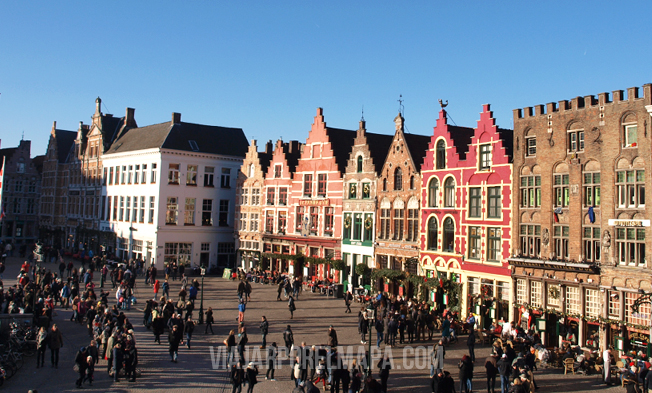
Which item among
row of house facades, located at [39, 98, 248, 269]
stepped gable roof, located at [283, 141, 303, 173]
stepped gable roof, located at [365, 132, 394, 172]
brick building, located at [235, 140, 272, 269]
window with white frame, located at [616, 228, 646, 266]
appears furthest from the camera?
row of house facades, located at [39, 98, 248, 269]

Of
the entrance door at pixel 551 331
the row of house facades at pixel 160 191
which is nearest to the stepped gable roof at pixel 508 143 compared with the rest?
the entrance door at pixel 551 331

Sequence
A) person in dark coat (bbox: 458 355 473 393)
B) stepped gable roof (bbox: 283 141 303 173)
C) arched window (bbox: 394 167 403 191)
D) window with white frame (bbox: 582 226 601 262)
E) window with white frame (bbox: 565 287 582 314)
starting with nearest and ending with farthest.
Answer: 1. person in dark coat (bbox: 458 355 473 393)
2. window with white frame (bbox: 582 226 601 262)
3. window with white frame (bbox: 565 287 582 314)
4. arched window (bbox: 394 167 403 191)
5. stepped gable roof (bbox: 283 141 303 173)

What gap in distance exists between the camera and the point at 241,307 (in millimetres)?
25406

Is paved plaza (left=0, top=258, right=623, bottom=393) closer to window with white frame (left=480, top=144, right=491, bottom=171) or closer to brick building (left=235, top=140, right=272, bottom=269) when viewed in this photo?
window with white frame (left=480, top=144, right=491, bottom=171)

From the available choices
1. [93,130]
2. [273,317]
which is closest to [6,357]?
[273,317]

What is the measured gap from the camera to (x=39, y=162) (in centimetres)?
7506

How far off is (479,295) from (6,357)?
21.5 metres

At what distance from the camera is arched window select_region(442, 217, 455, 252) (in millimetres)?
30531

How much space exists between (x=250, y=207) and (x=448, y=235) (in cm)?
2214

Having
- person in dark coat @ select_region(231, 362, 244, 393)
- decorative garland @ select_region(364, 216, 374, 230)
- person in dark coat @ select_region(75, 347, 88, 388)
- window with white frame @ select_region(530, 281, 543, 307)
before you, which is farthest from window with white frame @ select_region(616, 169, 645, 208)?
person in dark coat @ select_region(75, 347, 88, 388)

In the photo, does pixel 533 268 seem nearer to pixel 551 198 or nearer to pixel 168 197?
pixel 551 198

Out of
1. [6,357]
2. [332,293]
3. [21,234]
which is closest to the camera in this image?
[6,357]

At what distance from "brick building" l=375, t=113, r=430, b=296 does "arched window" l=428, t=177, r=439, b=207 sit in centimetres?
98

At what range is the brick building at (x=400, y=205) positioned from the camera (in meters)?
33.1
